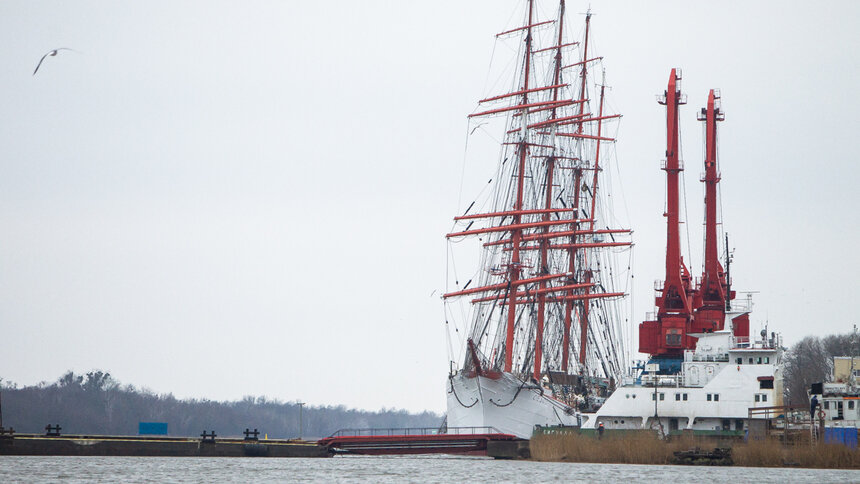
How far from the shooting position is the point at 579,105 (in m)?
143

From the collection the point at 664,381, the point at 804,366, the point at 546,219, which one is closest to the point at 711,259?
the point at 546,219

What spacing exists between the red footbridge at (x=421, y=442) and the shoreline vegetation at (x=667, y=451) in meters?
5.71

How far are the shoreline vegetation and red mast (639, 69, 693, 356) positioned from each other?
24.2 metres

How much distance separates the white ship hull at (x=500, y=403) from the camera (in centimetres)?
10900

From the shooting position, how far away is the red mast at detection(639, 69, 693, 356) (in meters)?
122

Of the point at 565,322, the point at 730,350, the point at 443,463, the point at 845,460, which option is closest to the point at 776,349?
the point at 730,350

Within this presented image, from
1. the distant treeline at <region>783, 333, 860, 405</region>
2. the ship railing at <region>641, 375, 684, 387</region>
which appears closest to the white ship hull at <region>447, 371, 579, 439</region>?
the ship railing at <region>641, 375, 684, 387</region>

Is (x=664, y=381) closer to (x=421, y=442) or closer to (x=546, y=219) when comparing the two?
(x=421, y=442)

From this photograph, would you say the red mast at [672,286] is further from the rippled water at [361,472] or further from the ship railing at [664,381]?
the rippled water at [361,472]

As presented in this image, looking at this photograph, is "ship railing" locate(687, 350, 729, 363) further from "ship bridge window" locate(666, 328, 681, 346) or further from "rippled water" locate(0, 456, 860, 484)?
"ship bridge window" locate(666, 328, 681, 346)

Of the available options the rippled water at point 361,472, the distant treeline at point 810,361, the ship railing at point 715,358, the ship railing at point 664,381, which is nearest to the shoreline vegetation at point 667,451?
the rippled water at point 361,472

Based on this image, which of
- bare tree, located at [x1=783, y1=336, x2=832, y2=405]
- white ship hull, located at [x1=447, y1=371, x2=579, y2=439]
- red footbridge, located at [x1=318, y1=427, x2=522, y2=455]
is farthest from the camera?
bare tree, located at [x1=783, y1=336, x2=832, y2=405]

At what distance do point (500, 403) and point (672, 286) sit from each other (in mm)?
23900

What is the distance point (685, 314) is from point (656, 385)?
927 inches
